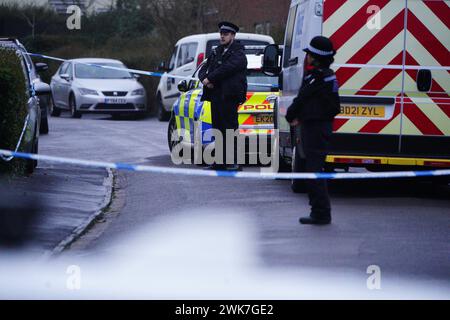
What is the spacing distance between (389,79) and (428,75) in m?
0.42

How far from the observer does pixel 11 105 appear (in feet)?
42.8

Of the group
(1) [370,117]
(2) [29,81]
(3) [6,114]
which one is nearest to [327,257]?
(1) [370,117]

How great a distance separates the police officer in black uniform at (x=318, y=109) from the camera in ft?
35.8

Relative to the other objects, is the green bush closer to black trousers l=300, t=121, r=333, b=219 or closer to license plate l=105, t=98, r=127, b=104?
black trousers l=300, t=121, r=333, b=219

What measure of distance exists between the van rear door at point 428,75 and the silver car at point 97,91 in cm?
1699

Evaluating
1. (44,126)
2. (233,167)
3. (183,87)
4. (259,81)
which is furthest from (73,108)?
(233,167)

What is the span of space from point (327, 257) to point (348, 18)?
13.9ft

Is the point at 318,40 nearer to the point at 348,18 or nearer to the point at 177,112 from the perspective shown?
the point at 348,18

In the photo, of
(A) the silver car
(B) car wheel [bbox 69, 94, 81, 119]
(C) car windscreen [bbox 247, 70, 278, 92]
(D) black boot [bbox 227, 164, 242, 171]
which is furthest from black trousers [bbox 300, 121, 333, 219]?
(B) car wheel [bbox 69, 94, 81, 119]

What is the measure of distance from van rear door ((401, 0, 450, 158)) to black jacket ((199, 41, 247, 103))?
3052 millimetres

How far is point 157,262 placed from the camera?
29.6 feet

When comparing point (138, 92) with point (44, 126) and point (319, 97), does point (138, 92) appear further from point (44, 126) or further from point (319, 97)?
point (319, 97)

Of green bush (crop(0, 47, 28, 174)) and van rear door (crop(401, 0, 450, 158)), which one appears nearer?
van rear door (crop(401, 0, 450, 158))

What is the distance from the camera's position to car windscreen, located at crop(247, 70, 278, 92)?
16628mm
